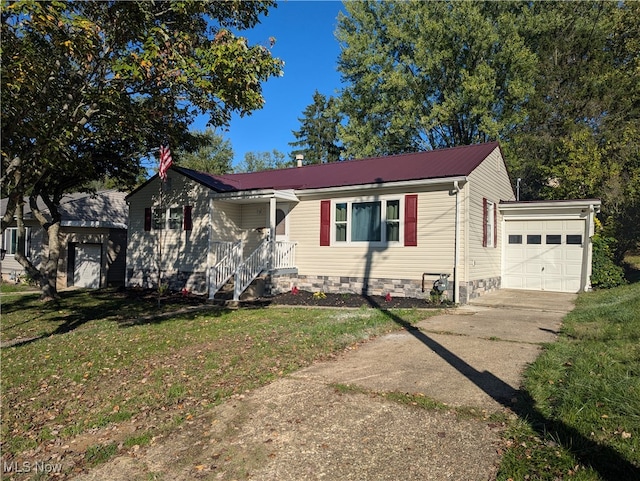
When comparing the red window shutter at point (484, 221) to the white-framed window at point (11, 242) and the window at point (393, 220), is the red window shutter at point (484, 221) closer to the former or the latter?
the window at point (393, 220)

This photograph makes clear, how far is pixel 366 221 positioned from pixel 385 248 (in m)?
1.03

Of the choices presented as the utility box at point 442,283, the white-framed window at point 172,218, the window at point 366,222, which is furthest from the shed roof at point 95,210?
the utility box at point 442,283

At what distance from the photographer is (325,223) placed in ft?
44.0

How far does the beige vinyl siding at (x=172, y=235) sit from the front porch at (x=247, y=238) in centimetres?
59

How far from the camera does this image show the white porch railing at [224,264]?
12867 mm

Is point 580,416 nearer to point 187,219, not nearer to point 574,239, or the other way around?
point 574,239

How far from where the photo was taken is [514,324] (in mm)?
8469

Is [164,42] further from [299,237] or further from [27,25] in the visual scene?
[299,237]

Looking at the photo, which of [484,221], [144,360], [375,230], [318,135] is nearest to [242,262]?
[375,230]

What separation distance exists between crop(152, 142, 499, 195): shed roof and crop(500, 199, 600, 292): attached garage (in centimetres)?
271

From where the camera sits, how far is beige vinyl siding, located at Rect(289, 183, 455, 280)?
1151cm

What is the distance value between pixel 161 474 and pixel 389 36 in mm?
27433

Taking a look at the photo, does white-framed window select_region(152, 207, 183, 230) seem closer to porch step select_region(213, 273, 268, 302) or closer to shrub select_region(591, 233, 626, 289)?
porch step select_region(213, 273, 268, 302)

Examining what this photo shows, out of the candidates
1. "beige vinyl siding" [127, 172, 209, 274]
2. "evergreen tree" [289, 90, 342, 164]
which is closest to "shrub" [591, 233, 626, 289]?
"beige vinyl siding" [127, 172, 209, 274]
